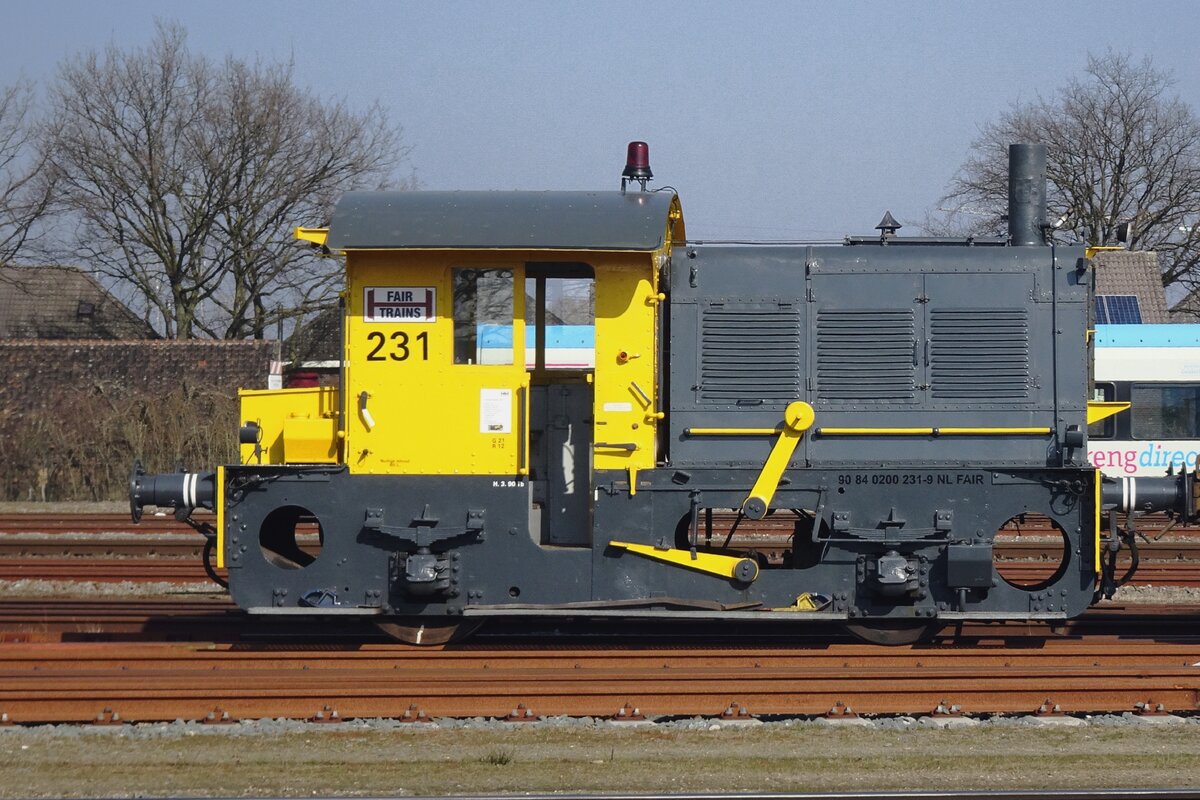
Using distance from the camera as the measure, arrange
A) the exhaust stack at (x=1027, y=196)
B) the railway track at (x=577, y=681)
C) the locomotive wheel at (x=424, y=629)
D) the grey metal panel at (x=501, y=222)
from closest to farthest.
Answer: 1. the railway track at (x=577, y=681)
2. the grey metal panel at (x=501, y=222)
3. the locomotive wheel at (x=424, y=629)
4. the exhaust stack at (x=1027, y=196)

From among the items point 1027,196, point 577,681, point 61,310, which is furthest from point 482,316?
point 61,310

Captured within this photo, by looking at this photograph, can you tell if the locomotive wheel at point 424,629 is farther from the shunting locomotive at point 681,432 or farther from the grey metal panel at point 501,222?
the grey metal panel at point 501,222

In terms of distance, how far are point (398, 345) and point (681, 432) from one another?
2008 millimetres

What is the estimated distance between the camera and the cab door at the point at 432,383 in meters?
8.51

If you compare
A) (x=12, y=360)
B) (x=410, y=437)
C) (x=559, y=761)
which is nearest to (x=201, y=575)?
(x=410, y=437)

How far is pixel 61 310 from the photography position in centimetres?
3659

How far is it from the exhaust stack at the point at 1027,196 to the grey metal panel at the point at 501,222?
2.63 m

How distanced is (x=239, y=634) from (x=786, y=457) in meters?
4.34

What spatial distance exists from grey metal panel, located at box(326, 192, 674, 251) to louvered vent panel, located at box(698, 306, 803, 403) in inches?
35.5

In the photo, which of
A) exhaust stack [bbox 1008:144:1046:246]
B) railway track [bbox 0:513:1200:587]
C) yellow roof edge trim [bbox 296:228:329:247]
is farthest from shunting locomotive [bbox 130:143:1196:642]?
railway track [bbox 0:513:1200:587]

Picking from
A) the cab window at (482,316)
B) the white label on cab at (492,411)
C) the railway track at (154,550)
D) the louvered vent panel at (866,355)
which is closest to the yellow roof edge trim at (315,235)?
the cab window at (482,316)

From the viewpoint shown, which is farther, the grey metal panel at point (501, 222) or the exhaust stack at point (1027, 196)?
the exhaust stack at point (1027, 196)

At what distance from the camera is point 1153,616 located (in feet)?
33.0

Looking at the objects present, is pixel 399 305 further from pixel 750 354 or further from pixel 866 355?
pixel 866 355
